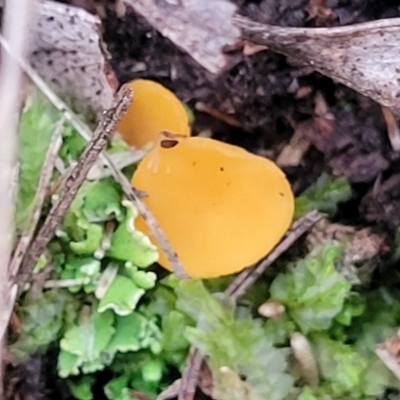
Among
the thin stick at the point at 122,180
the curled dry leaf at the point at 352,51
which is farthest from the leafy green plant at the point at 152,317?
the curled dry leaf at the point at 352,51

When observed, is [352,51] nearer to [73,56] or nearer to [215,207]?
[215,207]

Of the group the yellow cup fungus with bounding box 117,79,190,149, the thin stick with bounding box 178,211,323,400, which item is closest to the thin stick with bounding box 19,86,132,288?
the yellow cup fungus with bounding box 117,79,190,149

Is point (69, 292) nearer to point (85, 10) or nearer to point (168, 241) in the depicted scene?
point (168, 241)

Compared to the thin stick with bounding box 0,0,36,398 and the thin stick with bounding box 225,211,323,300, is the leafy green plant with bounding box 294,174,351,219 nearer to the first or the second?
the thin stick with bounding box 225,211,323,300

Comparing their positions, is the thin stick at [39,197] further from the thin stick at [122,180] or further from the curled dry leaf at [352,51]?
the curled dry leaf at [352,51]

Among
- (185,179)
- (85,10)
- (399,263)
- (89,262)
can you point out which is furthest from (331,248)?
(85,10)

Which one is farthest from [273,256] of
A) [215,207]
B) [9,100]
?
[9,100]
